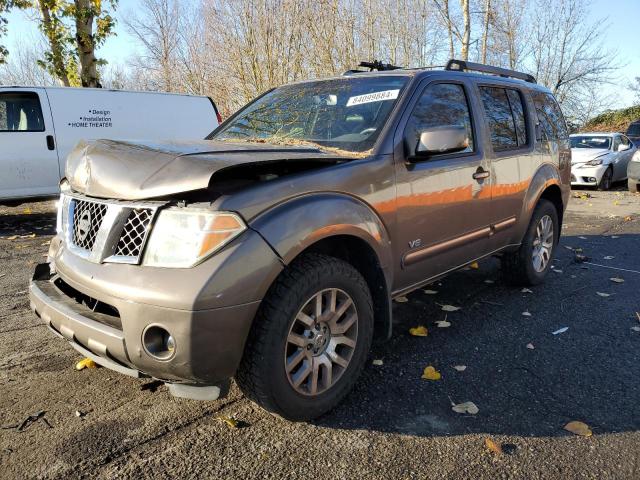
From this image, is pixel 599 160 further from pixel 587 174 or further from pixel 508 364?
pixel 508 364

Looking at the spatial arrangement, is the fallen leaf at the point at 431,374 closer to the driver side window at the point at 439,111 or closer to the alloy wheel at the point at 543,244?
the driver side window at the point at 439,111

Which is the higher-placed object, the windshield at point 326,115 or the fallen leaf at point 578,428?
the windshield at point 326,115

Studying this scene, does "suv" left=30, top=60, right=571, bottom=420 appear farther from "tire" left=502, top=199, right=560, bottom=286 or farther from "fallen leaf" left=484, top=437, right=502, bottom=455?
"tire" left=502, top=199, right=560, bottom=286

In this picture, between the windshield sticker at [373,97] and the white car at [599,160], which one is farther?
the white car at [599,160]

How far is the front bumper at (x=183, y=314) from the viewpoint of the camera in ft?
6.95

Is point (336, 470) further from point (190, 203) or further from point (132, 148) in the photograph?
point (132, 148)

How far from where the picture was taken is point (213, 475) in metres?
2.25

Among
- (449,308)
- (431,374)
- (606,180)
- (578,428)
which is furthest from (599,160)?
(578,428)

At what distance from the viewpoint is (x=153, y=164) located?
2.41m

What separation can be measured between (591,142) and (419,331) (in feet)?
42.3

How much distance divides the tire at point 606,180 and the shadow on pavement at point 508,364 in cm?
932

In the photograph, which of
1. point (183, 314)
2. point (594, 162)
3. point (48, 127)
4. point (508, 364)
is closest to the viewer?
point (183, 314)

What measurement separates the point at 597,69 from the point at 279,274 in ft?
110

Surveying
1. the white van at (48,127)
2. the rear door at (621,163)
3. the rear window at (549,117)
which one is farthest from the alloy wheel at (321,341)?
the rear door at (621,163)
